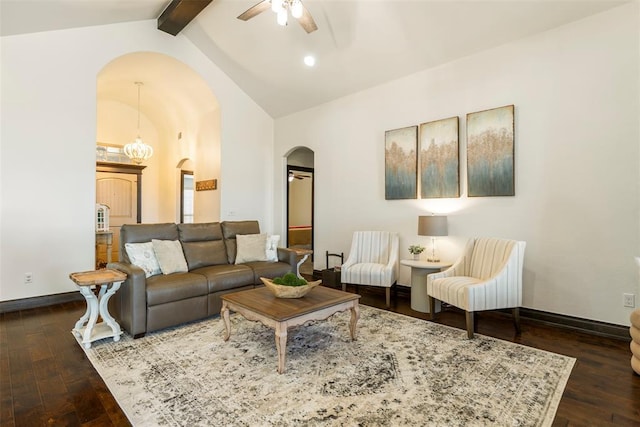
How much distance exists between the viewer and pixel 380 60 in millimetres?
4539

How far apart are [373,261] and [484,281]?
1.72 meters

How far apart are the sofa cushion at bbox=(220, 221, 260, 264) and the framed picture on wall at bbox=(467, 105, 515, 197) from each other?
3.05 m

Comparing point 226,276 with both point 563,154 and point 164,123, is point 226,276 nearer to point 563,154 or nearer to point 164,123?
point 563,154

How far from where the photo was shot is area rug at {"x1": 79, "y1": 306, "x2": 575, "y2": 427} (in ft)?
6.45

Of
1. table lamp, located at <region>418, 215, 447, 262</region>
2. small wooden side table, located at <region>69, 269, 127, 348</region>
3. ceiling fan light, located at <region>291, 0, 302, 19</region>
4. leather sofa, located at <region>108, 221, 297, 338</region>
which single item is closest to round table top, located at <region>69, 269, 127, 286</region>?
small wooden side table, located at <region>69, 269, 127, 348</region>

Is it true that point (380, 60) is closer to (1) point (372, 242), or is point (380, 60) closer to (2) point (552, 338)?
(1) point (372, 242)

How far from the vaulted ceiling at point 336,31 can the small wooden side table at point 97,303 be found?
123 inches

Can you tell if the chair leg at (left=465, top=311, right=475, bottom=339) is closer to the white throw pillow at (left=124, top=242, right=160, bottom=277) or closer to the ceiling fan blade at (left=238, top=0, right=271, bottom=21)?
the white throw pillow at (left=124, top=242, right=160, bottom=277)

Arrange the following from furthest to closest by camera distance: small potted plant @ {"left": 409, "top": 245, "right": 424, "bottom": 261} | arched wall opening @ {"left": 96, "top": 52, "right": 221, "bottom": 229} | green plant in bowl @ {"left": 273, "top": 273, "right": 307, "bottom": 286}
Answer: arched wall opening @ {"left": 96, "top": 52, "right": 221, "bottom": 229} < small potted plant @ {"left": 409, "top": 245, "right": 424, "bottom": 261} < green plant in bowl @ {"left": 273, "top": 273, "right": 307, "bottom": 286}

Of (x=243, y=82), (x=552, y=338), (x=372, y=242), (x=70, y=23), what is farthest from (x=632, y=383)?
(x=70, y=23)

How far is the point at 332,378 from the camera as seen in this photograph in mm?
2393

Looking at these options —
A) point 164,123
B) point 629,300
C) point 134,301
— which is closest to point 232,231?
point 134,301

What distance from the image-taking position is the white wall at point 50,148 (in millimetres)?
4035

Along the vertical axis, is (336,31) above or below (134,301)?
above
